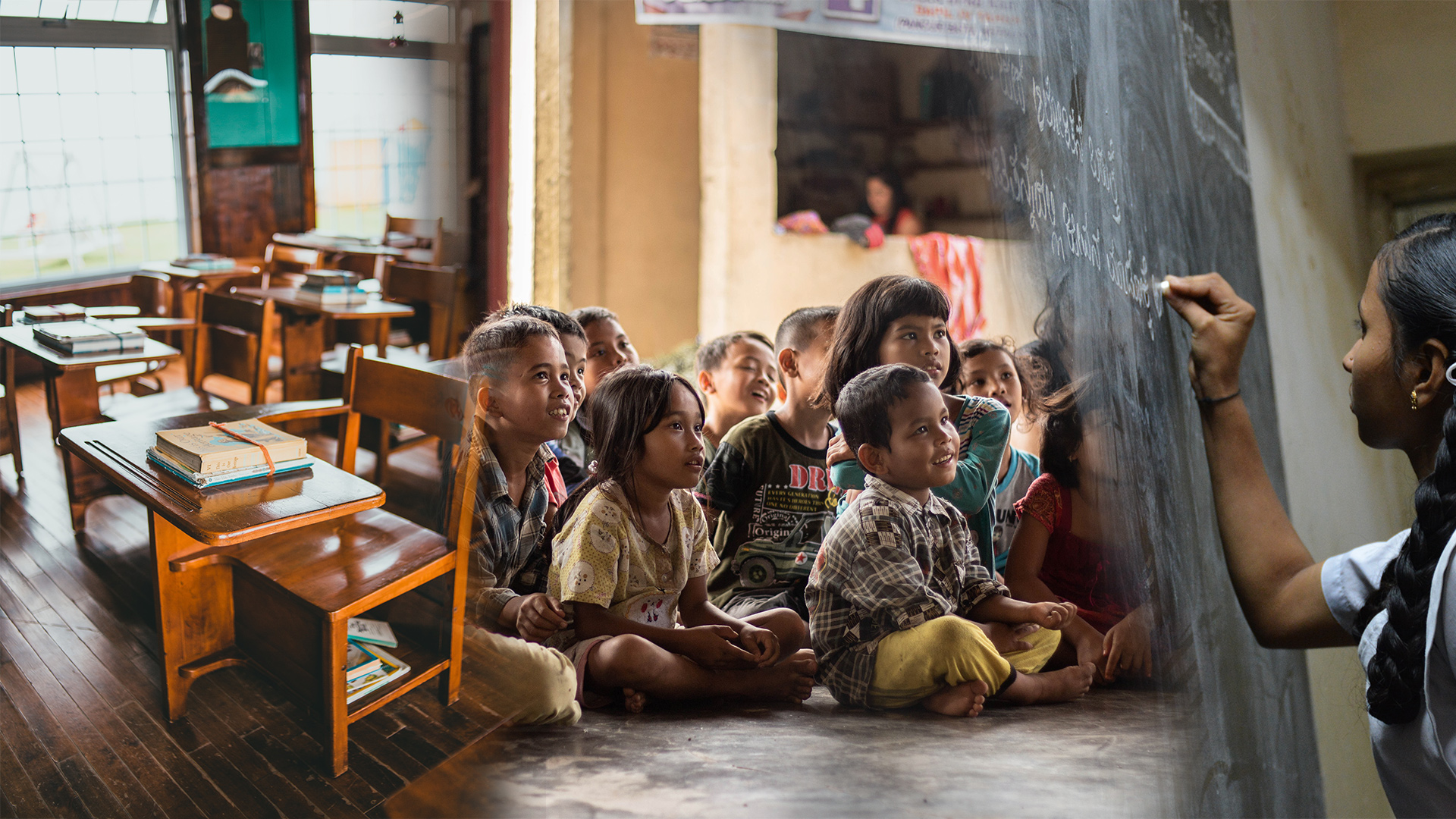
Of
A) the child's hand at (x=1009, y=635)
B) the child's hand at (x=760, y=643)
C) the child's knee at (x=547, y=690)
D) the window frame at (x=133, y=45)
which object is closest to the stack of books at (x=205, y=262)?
the window frame at (x=133, y=45)

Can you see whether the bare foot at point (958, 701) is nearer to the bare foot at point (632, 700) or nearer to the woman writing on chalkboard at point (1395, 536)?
the bare foot at point (632, 700)

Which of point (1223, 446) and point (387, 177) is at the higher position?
point (387, 177)

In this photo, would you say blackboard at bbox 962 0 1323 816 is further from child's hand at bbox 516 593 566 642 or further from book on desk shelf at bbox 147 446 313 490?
book on desk shelf at bbox 147 446 313 490

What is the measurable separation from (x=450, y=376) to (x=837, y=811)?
1.76ft

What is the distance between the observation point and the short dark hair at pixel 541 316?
0.89m

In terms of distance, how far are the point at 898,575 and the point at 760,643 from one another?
0.54 ft

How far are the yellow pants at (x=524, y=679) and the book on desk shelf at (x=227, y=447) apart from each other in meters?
0.21

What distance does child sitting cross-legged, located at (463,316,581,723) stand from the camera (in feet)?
2.68

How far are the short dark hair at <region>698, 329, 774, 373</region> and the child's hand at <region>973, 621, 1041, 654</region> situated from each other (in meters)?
0.77

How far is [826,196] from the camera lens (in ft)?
13.8

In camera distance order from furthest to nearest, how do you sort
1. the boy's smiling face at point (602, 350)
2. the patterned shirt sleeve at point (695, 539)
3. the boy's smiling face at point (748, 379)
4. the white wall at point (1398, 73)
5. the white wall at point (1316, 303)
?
the white wall at point (1398, 73) → the white wall at point (1316, 303) → the boy's smiling face at point (748, 379) → the boy's smiling face at point (602, 350) → the patterned shirt sleeve at point (695, 539)

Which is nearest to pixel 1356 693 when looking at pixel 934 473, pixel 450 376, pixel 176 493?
pixel 934 473

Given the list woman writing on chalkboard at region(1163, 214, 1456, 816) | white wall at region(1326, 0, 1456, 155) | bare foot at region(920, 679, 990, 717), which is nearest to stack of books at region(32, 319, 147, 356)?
bare foot at region(920, 679, 990, 717)

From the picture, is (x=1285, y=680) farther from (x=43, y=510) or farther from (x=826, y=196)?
(x=826, y=196)
